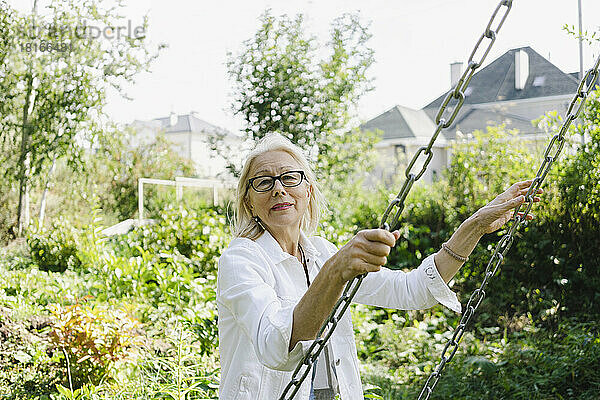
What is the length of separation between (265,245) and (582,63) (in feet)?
23.2

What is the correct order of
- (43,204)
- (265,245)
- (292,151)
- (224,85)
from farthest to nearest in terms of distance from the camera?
(43,204) → (224,85) → (292,151) → (265,245)

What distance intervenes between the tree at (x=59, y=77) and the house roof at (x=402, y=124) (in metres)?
10.2

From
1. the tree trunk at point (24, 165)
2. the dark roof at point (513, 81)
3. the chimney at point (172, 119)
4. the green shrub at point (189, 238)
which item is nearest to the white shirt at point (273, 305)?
the green shrub at point (189, 238)

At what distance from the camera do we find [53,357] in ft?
12.7

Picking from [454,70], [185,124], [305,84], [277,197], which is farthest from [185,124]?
[277,197]

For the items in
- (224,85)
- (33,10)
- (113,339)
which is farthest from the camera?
(33,10)

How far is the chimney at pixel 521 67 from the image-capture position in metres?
16.5

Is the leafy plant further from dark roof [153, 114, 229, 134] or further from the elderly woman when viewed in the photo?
dark roof [153, 114, 229, 134]

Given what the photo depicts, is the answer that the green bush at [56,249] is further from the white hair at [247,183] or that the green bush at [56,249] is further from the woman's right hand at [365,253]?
the woman's right hand at [365,253]

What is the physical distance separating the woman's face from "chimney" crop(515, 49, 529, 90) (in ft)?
52.7

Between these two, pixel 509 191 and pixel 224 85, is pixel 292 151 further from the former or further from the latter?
pixel 224 85

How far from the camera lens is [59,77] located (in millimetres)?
9844

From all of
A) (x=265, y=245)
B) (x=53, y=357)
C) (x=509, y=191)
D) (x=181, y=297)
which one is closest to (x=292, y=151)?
(x=265, y=245)

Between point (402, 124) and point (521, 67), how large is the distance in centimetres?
422
